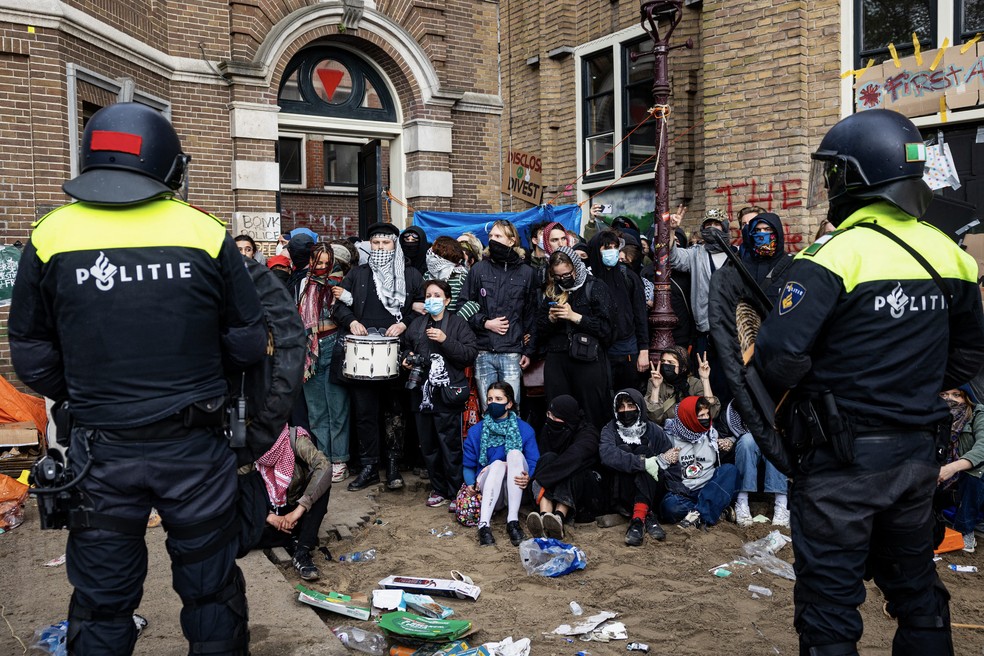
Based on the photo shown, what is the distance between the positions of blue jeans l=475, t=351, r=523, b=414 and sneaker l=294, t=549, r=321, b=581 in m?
2.16

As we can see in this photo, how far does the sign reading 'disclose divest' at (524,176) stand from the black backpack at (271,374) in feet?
23.4

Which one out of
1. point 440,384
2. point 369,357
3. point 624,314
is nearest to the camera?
point 440,384

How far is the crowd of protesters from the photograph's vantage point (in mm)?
6449

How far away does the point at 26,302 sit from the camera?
3.04m

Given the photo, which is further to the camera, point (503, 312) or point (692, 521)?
point (503, 312)

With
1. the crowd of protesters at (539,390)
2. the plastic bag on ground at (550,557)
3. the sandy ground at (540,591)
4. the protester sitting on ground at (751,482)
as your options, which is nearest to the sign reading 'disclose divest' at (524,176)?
the crowd of protesters at (539,390)

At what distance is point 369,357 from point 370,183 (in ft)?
21.9

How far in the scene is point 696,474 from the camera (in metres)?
6.61

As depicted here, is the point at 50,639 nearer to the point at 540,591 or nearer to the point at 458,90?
the point at 540,591

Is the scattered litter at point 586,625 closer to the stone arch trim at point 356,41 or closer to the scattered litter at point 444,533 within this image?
the scattered litter at point 444,533

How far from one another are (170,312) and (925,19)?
9.91 metres

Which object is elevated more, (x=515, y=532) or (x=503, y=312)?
(x=503, y=312)

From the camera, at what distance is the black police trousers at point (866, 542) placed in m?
3.06

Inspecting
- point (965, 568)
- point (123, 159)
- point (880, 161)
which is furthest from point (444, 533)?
point (880, 161)
